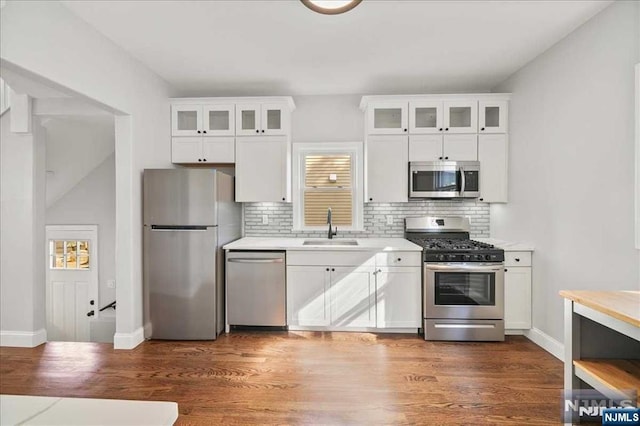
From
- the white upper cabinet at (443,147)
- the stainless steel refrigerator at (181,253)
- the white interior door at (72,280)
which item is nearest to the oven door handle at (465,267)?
the white upper cabinet at (443,147)

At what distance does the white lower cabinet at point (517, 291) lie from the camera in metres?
3.24

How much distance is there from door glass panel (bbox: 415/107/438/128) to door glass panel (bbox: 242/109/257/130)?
186 centimetres

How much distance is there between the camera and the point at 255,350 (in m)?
3.04

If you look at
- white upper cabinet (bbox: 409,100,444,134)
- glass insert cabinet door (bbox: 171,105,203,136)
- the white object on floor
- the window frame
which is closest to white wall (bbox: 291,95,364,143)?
the window frame

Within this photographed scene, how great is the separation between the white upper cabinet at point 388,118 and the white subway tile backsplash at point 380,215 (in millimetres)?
904

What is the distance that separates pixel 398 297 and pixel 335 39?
2.51m

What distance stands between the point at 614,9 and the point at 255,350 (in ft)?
12.6

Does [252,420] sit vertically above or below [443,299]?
below

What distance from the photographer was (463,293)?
Result: 3.25 m

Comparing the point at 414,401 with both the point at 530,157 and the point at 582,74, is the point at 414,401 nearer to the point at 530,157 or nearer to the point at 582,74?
the point at 530,157

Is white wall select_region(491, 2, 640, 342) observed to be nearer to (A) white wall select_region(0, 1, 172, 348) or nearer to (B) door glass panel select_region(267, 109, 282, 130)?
(B) door glass panel select_region(267, 109, 282, 130)

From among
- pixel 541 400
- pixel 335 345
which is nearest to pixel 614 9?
pixel 541 400

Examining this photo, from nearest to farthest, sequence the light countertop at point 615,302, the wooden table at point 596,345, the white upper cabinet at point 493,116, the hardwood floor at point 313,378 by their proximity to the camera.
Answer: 1. the light countertop at point 615,302
2. the wooden table at point 596,345
3. the hardwood floor at point 313,378
4. the white upper cabinet at point 493,116

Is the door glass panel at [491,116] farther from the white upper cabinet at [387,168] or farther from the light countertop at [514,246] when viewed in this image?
the light countertop at [514,246]
